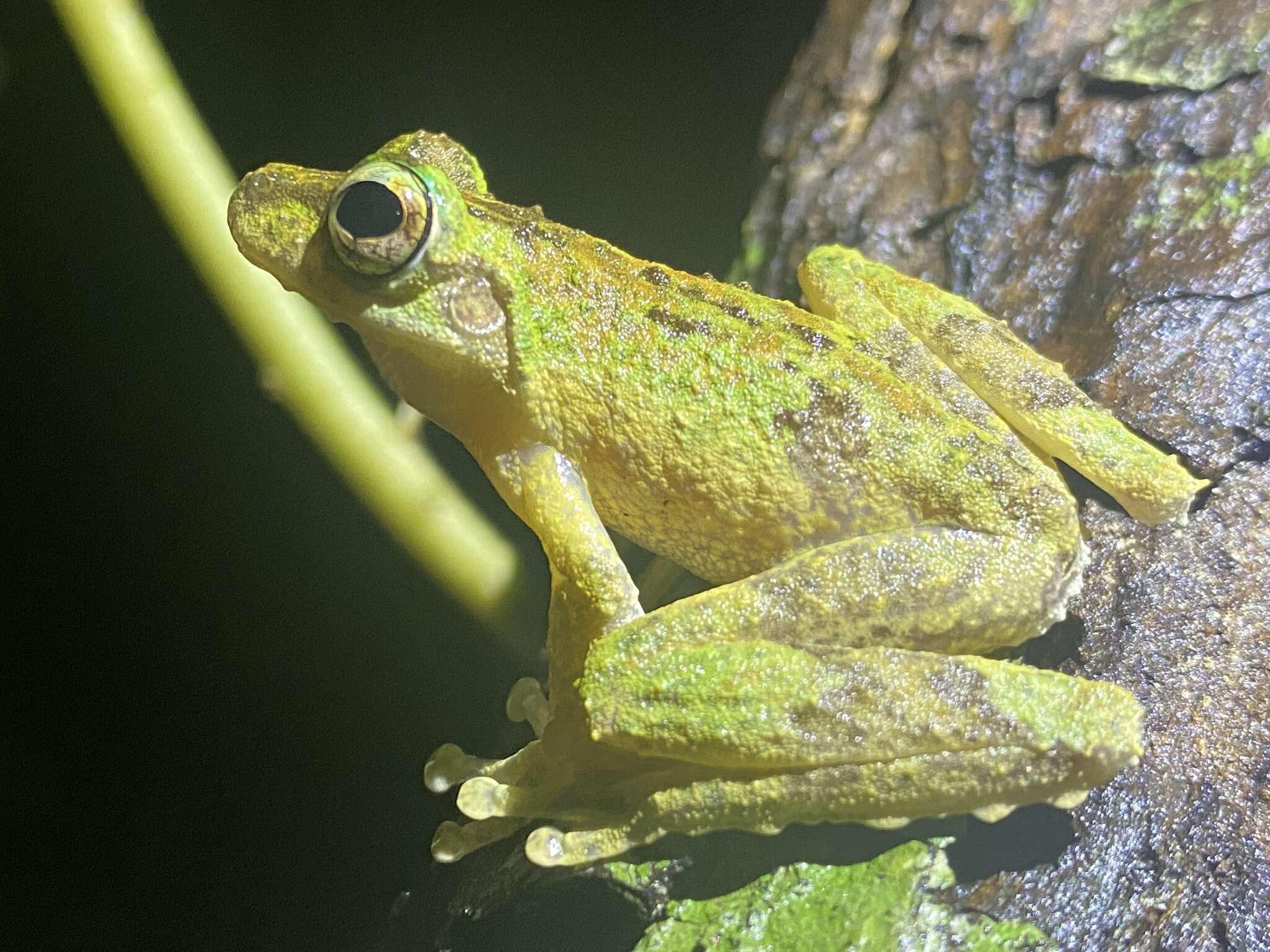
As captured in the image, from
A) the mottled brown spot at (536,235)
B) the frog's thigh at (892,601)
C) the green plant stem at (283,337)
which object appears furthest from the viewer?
the green plant stem at (283,337)

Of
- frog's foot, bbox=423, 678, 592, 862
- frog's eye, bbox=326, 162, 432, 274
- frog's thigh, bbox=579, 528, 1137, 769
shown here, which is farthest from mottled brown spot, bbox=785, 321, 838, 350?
frog's foot, bbox=423, 678, 592, 862

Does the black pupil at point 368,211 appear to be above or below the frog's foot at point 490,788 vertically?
above

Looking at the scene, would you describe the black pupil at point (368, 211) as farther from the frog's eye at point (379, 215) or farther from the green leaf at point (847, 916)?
the green leaf at point (847, 916)

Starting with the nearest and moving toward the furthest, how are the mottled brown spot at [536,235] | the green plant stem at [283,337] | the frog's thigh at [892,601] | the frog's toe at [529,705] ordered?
the frog's thigh at [892,601] < the mottled brown spot at [536,235] < the frog's toe at [529,705] < the green plant stem at [283,337]

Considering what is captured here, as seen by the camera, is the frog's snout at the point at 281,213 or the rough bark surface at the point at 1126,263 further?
the frog's snout at the point at 281,213

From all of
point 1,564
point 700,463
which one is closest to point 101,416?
point 1,564

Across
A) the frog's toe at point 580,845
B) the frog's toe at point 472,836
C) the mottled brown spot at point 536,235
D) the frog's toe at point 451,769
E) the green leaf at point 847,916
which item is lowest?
the green leaf at point 847,916

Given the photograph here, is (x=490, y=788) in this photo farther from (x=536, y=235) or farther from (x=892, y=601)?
(x=536, y=235)

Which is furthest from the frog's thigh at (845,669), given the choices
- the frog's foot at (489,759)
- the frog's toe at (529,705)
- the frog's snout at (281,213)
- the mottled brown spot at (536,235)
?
the frog's snout at (281,213)

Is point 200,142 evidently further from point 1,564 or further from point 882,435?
point 882,435
